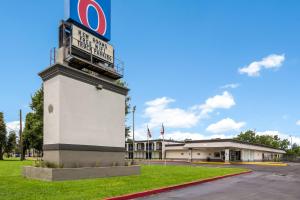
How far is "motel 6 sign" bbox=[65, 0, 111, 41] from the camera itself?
18500 millimetres

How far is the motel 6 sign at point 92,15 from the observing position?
18.5 m

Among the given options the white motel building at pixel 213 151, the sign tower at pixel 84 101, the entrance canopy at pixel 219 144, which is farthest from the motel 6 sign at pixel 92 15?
the white motel building at pixel 213 151

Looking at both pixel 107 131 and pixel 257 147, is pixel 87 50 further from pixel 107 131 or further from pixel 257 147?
pixel 257 147

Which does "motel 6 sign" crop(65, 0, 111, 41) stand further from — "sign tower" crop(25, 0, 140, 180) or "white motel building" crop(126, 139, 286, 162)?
"white motel building" crop(126, 139, 286, 162)

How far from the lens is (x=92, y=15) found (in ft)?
66.5

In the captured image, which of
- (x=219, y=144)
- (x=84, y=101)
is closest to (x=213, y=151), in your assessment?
(x=219, y=144)

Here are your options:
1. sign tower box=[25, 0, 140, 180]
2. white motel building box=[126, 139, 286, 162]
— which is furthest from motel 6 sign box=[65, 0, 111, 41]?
white motel building box=[126, 139, 286, 162]

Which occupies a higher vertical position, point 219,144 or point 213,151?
point 219,144

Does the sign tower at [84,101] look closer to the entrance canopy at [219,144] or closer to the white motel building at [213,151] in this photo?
the entrance canopy at [219,144]

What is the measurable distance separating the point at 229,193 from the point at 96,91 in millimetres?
10826

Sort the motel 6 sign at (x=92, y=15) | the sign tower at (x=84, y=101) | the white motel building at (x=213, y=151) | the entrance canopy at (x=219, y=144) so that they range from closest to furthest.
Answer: the sign tower at (x=84, y=101) → the motel 6 sign at (x=92, y=15) → the entrance canopy at (x=219, y=144) → the white motel building at (x=213, y=151)

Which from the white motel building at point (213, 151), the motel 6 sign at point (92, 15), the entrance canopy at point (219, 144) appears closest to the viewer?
the motel 6 sign at point (92, 15)

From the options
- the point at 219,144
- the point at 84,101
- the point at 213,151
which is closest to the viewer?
the point at 84,101

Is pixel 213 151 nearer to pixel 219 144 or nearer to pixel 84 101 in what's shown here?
pixel 219 144
